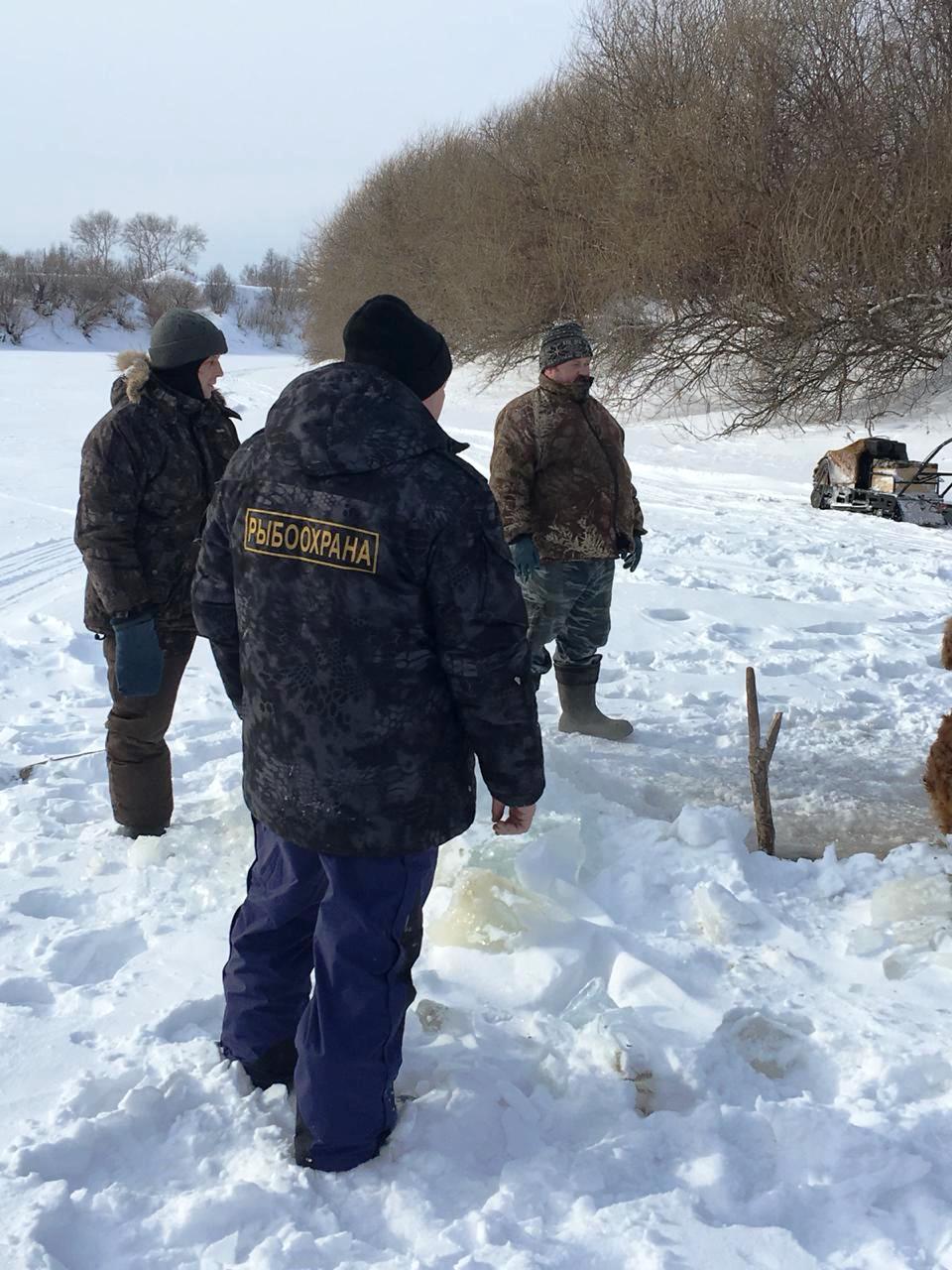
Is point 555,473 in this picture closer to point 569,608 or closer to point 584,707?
point 569,608

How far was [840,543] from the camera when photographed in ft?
28.2

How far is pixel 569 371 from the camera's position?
4227mm

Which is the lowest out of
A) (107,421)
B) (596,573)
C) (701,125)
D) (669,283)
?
(596,573)

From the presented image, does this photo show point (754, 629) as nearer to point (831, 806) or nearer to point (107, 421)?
point (831, 806)

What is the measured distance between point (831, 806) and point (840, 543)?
16.9 feet

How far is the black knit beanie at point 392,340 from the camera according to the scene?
77.8 inches

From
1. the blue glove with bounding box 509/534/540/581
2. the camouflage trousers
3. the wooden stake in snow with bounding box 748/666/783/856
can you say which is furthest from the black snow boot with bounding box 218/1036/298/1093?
the blue glove with bounding box 509/534/540/581

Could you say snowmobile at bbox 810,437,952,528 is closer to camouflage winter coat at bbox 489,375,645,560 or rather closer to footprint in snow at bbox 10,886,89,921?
camouflage winter coat at bbox 489,375,645,560

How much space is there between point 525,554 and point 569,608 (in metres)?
0.39

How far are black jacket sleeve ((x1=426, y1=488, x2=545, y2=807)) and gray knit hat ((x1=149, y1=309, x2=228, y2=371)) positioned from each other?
5.73 feet

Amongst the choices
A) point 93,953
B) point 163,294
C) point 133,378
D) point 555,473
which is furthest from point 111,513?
point 163,294

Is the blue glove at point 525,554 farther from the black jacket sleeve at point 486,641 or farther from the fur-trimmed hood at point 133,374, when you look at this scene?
the black jacket sleeve at point 486,641

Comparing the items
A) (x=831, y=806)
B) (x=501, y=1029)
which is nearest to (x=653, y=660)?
(x=831, y=806)

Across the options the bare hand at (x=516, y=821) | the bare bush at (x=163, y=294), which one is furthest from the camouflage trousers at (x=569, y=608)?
the bare bush at (x=163, y=294)
